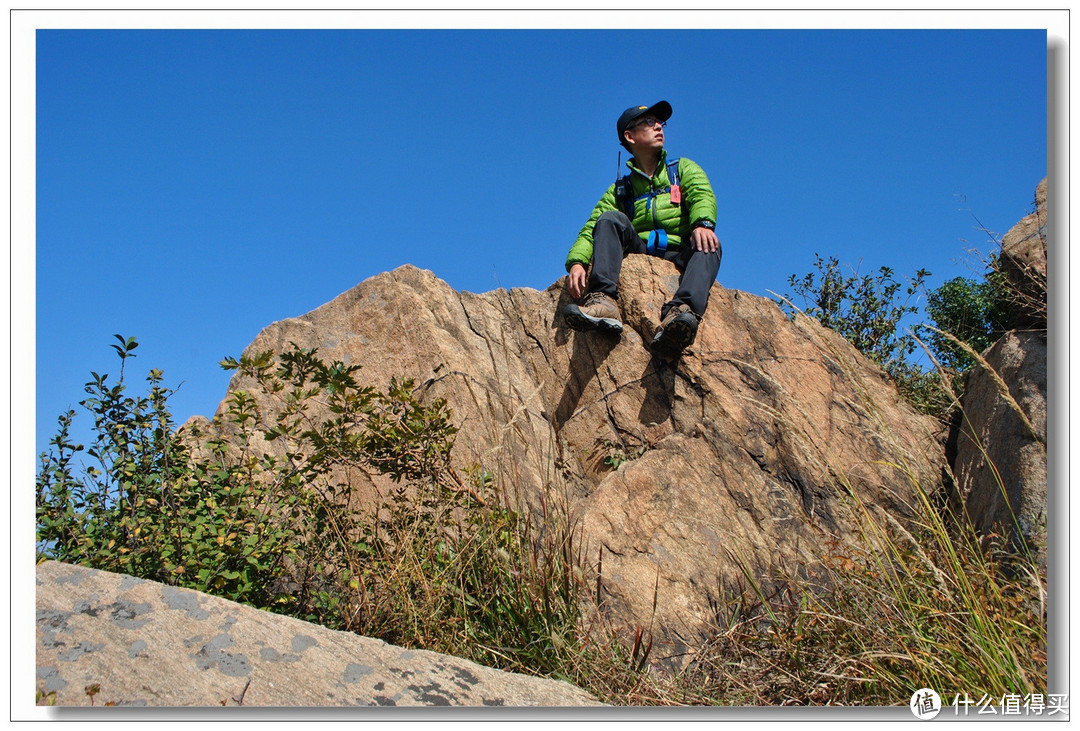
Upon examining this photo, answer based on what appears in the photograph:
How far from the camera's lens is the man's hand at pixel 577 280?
5.06 meters

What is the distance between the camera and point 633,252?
5371mm

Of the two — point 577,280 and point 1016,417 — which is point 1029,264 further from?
point 577,280

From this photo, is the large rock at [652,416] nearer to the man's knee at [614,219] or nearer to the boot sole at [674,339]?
the boot sole at [674,339]

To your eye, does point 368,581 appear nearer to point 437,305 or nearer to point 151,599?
point 151,599

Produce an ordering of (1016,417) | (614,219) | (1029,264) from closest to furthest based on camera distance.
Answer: (1016,417) < (1029,264) < (614,219)

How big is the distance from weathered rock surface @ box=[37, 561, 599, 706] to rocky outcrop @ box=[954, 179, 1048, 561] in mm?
2092

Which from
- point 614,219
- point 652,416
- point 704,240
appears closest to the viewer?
point 652,416

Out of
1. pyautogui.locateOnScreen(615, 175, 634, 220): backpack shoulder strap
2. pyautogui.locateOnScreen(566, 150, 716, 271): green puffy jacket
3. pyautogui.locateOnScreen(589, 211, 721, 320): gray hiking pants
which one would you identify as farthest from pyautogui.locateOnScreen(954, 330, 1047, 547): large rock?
pyautogui.locateOnScreen(615, 175, 634, 220): backpack shoulder strap

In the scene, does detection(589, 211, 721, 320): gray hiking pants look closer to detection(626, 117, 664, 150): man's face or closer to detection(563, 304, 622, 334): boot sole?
detection(563, 304, 622, 334): boot sole

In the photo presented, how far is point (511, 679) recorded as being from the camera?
2533 millimetres

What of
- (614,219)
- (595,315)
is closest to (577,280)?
(595,315)

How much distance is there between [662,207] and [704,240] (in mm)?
489

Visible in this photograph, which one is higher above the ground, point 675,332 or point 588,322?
point 588,322
